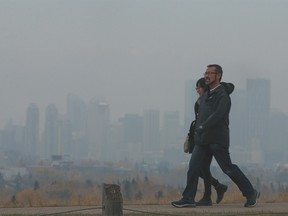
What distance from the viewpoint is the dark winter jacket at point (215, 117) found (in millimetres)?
11023

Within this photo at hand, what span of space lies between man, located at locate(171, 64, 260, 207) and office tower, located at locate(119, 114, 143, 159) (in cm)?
9161

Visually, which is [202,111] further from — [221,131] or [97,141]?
[97,141]

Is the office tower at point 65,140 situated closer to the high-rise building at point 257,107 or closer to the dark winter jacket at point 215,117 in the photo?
the high-rise building at point 257,107

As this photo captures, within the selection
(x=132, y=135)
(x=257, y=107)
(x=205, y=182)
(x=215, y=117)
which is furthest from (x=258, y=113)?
(x=215, y=117)

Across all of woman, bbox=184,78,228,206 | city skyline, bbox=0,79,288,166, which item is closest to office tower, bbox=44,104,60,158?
city skyline, bbox=0,79,288,166

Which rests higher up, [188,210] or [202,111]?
[202,111]

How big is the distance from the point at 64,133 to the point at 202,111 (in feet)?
349

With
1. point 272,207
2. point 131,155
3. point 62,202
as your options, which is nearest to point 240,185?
point 272,207

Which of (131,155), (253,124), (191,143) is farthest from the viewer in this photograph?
(253,124)

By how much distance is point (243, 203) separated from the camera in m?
12.3

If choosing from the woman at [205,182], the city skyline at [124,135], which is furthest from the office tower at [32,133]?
the woman at [205,182]

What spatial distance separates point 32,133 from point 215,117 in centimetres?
9462

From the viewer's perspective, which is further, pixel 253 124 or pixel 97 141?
pixel 97 141

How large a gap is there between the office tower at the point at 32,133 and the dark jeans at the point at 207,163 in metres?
90.1
